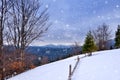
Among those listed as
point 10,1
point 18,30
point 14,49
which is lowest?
point 14,49

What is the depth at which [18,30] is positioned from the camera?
28.7 metres

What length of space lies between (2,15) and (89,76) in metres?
10.4

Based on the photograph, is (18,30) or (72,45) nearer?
(18,30)

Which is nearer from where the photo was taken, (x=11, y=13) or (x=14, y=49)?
(x=11, y=13)

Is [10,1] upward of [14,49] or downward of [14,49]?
upward

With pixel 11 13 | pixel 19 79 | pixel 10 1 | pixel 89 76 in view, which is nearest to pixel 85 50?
pixel 11 13

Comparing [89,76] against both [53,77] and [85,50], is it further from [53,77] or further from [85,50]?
[85,50]

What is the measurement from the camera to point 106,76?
→ 46.2 feet

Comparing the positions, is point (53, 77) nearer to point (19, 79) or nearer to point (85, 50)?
point (19, 79)

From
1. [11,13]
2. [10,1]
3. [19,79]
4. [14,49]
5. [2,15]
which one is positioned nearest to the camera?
[19,79]

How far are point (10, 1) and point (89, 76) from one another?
11972 mm

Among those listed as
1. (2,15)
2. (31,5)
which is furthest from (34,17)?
(2,15)

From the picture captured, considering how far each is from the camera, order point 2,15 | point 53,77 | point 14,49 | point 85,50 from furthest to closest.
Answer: point 85,50, point 14,49, point 2,15, point 53,77

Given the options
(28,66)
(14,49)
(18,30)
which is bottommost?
(28,66)
